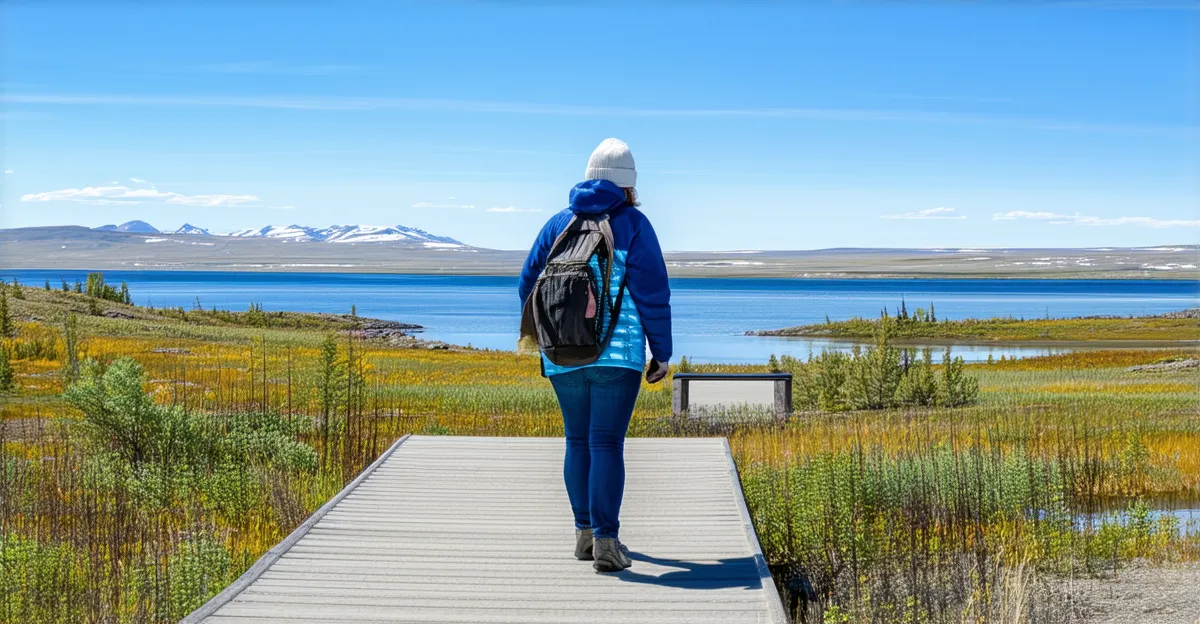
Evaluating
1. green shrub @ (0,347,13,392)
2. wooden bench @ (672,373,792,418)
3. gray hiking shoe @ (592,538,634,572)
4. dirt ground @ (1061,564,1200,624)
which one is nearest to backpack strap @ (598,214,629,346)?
gray hiking shoe @ (592,538,634,572)

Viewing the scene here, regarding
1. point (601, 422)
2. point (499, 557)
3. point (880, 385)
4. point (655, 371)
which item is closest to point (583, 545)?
point (499, 557)

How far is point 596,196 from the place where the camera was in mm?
5934

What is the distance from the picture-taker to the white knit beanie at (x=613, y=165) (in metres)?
6.04

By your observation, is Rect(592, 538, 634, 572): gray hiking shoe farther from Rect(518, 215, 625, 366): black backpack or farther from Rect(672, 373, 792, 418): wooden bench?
Rect(672, 373, 792, 418): wooden bench

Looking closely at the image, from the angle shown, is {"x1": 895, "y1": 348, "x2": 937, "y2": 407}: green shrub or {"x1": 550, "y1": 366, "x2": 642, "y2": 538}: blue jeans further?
{"x1": 895, "y1": 348, "x2": 937, "y2": 407}: green shrub

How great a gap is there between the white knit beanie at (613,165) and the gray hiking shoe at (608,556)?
6.05 feet

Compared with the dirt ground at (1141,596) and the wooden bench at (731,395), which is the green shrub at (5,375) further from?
the dirt ground at (1141,596)

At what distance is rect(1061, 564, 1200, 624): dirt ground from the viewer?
24.2 feet

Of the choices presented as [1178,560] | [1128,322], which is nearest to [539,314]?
[1178,560]

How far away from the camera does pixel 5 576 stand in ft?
22.3

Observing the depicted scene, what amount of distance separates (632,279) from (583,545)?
1.55m

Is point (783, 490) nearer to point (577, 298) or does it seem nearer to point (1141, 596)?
point (1141, 596)

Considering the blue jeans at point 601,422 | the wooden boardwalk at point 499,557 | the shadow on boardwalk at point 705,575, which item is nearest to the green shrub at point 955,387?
the wooden boardwalk at point 499,557

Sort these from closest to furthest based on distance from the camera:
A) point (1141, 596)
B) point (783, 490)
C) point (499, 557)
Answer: point (499, 557), point (1141, 596), point (783, 490)
